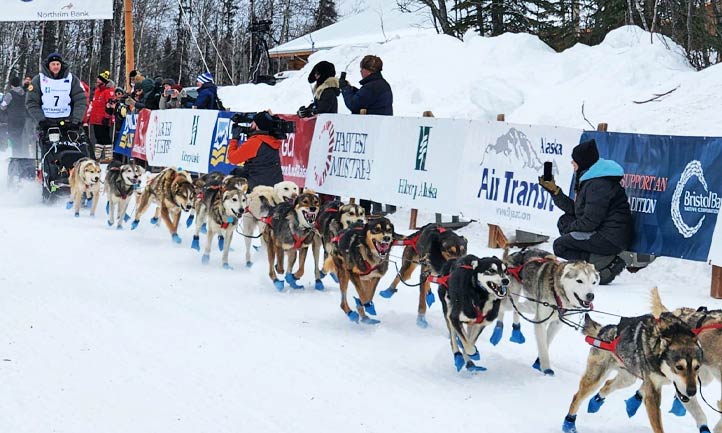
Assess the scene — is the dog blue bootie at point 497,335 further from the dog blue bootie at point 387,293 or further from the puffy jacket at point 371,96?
the puffy jacket at point 371,96

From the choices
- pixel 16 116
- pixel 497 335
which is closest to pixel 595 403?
pixel 497 335

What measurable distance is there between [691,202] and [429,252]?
2095mm

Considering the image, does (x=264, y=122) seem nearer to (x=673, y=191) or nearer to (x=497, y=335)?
(x=673, y=191)

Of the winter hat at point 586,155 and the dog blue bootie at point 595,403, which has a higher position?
the winter hat at point 586,155

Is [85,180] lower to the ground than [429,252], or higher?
lower

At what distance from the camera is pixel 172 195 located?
10219 mm

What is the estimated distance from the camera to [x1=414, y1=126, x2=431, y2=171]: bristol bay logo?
32.8 ft

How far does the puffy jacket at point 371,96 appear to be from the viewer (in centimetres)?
1051

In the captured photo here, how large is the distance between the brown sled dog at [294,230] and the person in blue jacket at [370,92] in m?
2.77

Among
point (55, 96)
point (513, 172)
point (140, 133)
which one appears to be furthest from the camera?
point (140, 133)

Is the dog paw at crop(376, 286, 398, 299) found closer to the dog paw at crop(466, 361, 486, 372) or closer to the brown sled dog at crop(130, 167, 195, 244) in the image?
the dog paw at crop(466, 361, 486, 372)

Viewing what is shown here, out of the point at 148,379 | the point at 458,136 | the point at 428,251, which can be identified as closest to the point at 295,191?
the point at 458,136

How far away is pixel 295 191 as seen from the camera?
9039 millimetres

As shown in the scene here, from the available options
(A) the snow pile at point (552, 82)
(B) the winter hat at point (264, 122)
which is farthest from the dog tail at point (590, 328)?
(A) the snow pile at point (552, 82)
